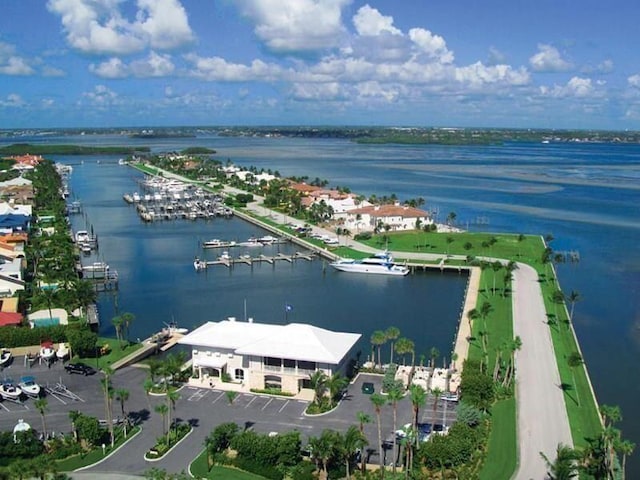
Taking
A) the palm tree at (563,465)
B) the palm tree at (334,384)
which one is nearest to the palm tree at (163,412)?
the palm tree at (334,384)

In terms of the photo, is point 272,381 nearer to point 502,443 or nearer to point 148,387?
point 148,387

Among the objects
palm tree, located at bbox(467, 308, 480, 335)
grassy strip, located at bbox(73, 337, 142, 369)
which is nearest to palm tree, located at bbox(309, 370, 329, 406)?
grassy strip, located at bbox(73, 337, 142, 369)

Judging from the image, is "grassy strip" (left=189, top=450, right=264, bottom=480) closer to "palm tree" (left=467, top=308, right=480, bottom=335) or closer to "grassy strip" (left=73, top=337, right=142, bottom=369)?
"grassy strip" (left=73, top=337, right=142, bottom=369)

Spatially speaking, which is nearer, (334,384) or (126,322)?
(334,384)

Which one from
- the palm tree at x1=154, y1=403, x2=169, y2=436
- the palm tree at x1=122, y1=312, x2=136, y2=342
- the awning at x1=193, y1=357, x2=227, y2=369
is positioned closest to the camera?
the palm tree at x1=154, y1=403, x2=169, y2=436

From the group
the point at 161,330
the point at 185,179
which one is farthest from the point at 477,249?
the point at 185,179

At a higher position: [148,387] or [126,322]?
[148,387]

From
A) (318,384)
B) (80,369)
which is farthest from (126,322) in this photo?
(318,384)
